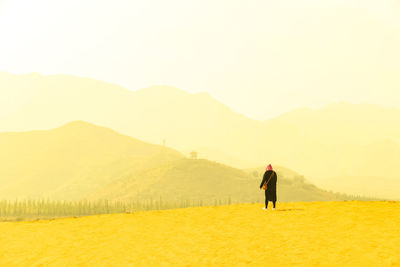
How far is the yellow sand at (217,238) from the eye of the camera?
13719 millimetres

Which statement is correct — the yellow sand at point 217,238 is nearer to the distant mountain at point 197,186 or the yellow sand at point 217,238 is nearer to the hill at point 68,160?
the distant mountain at point 197,186

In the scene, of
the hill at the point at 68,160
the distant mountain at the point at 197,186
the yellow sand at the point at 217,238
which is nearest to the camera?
the yellow sand at the point at 217,238

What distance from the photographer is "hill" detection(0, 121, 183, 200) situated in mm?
82375

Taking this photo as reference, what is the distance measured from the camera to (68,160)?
9831 centimetres

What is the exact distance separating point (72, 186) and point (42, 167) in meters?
16.7

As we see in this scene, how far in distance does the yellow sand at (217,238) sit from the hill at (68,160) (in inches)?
2220

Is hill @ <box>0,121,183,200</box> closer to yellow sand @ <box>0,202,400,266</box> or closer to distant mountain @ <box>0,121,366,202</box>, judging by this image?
distant mountain @ <box>0,121,366,202</box>

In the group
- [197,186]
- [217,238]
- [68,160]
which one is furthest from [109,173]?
[217,238]

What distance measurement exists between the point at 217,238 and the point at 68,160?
8730cm

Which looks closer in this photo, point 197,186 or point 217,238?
point 217,238

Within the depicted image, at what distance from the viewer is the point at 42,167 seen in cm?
9431

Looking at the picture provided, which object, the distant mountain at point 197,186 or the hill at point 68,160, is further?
the hill at point 68,160

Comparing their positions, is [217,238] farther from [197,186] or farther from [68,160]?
[68,160]

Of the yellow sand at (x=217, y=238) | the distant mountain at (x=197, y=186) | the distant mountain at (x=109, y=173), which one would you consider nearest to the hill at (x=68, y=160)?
the distant mountain at (x=109, y=173)
